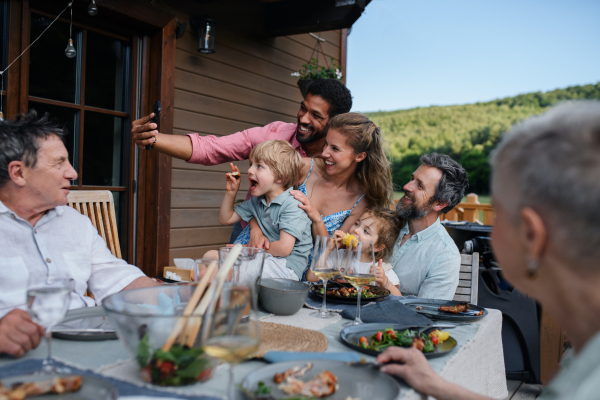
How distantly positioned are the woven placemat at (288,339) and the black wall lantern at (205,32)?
119 inches

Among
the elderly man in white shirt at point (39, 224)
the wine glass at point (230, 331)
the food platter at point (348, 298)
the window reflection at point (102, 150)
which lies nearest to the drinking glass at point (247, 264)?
the wine glass at point (230, 331)

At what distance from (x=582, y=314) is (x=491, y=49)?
23.1 metres

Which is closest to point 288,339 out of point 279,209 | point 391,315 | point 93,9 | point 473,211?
point 391,315

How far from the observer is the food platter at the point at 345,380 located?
880 mm

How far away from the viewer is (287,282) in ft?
5.22

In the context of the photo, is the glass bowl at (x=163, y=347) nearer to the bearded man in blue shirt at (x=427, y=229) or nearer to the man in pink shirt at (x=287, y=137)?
the bearded man in blue shirt at (x=427, y=229)

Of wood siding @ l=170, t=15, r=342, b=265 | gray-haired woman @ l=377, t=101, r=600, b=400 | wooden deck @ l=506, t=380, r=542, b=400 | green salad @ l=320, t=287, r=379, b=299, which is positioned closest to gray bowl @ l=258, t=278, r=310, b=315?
green salad @ l=320, t=287, r=379, b=299

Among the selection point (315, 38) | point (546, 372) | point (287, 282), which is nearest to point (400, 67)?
point (315, 38)

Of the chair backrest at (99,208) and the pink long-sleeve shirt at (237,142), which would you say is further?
the pink long-sleeve shirt at (237,142)

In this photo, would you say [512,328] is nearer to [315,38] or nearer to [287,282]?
[287,282]

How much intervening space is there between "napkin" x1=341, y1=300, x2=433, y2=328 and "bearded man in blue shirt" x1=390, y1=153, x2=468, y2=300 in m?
0.74

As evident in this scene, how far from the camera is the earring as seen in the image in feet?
2.41

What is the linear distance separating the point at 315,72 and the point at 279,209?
9.73 feet

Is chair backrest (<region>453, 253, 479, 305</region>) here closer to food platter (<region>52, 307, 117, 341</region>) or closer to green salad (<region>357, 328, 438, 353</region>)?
green salad (<region>357, 328, 438, 353</region>)
